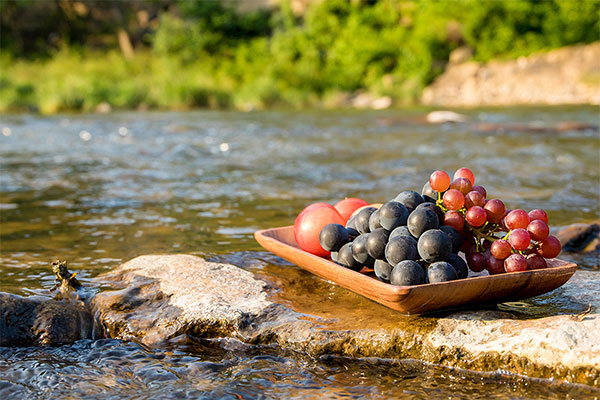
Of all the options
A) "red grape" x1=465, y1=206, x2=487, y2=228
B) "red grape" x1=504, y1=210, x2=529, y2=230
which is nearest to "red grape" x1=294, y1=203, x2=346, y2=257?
"red grape" x1=465, y1=206, x2=487, y2=228

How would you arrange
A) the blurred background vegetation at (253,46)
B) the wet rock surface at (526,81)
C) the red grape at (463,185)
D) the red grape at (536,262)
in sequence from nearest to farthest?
the red grape at (536,262) < the red grape at (463,185) < the blurred background vegetation at (253,46) < the wet rock surface at (526,81)

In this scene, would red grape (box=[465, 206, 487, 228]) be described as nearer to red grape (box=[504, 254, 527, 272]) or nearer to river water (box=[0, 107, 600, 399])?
red grape (box=[504, 254, 527, 272])

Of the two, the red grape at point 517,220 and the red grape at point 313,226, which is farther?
the red grape at point 313,226

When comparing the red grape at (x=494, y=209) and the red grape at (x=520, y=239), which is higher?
the red grape at (x=494, y=209)

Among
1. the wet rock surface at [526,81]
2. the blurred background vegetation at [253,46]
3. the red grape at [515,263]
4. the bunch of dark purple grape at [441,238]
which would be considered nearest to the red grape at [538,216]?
the bunch of dark purple grape at [441,238]

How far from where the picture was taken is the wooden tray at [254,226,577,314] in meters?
1.88

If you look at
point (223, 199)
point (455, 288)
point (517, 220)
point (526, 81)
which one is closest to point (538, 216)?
point (517, 220)

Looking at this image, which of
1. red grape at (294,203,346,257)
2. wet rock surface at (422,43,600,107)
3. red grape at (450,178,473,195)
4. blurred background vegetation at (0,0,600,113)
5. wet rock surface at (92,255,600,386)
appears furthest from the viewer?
wet rock surface at (422,43,600,107)

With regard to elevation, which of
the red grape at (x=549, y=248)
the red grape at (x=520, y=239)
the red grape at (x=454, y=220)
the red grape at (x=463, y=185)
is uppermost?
the red grape at (x=463, y=185)

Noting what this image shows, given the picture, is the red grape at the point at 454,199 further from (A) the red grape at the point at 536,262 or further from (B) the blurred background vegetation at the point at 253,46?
(B) the blurred background vegetation at the point at 253,46

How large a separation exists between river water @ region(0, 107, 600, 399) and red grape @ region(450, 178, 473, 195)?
2.13 feet

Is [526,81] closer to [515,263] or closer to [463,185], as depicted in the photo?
[463,185]

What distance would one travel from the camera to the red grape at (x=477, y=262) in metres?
2.13

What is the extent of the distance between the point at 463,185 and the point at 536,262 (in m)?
0.36
